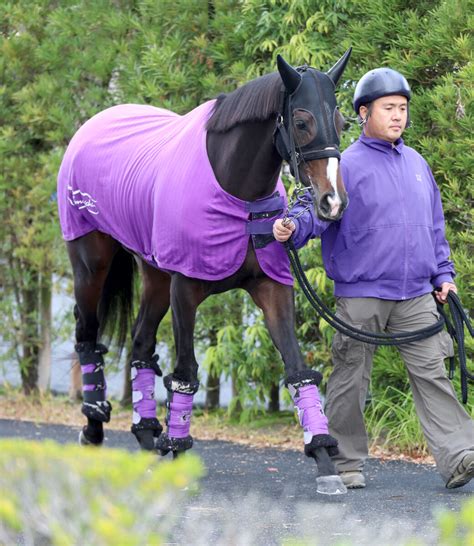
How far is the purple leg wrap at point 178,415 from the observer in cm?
575

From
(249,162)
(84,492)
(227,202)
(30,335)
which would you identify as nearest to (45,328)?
(30,335)

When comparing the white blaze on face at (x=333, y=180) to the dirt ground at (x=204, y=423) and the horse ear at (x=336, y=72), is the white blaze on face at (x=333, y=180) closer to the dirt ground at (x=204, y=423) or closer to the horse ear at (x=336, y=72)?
the horse ear at (x=336, y=72)

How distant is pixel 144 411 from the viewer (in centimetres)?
655

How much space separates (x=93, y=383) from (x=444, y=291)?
2363 millimetres

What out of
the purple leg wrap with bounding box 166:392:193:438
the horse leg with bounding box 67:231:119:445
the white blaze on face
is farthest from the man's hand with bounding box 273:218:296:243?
the horse leg with bounding box 67:231:119:445

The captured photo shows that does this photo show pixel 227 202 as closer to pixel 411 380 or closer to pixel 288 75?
pixel 288 75

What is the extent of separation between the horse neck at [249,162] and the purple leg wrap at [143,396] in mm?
1702

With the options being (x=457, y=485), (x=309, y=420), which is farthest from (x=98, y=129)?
(x=457, y=485)

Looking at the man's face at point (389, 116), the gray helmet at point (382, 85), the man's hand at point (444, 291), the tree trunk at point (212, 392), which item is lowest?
the tree trunk at point (212, 392)

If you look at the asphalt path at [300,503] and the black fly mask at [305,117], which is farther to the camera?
the black fly mask at [305,117]

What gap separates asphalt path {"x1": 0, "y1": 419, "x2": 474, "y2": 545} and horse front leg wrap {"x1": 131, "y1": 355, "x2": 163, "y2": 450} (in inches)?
15.1

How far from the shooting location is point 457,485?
5.45 m

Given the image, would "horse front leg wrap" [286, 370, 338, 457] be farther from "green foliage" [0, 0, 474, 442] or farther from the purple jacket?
"green foliage" [0, 0, 474, 442]

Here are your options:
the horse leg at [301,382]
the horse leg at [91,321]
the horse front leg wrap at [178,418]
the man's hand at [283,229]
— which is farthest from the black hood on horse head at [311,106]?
the horse leg at [91,321]
